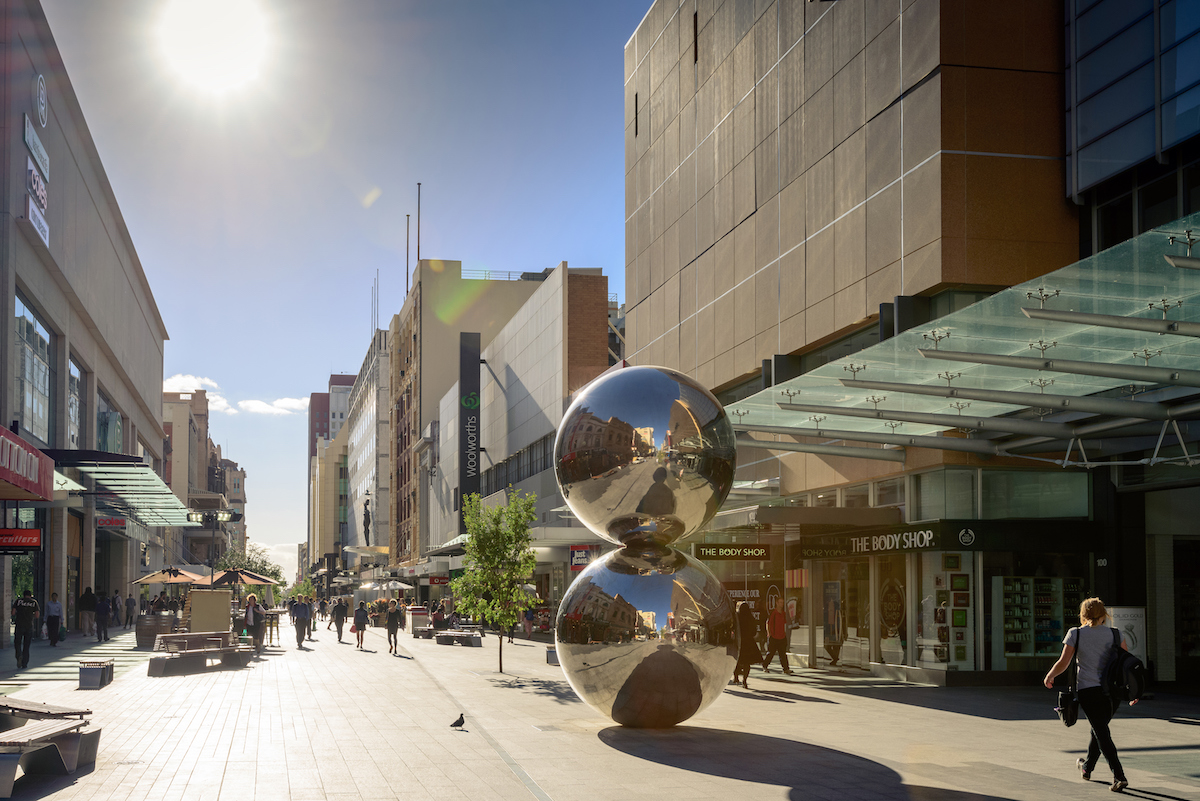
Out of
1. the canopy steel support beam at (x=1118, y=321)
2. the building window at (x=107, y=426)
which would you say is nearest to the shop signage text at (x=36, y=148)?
the building window at (x=107, y=426)

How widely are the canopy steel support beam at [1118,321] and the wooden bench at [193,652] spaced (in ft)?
57.3

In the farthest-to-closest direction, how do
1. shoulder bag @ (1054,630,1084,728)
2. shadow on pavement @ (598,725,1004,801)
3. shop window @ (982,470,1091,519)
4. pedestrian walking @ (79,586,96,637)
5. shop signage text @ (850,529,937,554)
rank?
1. pedestrian walking @ (79,586,96,637)
2. shop window @ (982,470,1091,519)
3. shop signage text @ (850,529,937,554)
4. shoulder bag @ (1054,630,1084,728)
5. shadow on pavement @ (598,725,1004,801)

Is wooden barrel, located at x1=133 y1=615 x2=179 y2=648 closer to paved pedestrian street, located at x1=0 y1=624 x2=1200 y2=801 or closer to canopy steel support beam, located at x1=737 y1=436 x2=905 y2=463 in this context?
paved pedestrian street, located at x1=0 y1=624 x2=1200 y2=801

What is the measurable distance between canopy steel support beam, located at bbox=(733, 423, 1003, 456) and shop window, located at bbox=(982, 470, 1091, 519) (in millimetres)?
1362

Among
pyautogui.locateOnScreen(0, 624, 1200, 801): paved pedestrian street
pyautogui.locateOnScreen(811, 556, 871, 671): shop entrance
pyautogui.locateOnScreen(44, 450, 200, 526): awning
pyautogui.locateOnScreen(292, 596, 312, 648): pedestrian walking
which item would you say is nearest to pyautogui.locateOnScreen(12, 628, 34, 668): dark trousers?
pyautogui.locateOnScreen(0, 624, 1200, 801): paved pedestrian street

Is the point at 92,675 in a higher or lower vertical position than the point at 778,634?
lower

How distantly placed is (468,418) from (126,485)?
78.7 feet

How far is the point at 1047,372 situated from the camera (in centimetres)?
1560

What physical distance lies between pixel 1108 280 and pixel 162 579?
1413 inches

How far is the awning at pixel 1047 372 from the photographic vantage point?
11.2m

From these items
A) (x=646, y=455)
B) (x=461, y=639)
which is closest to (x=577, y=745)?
(x=646, y=455)

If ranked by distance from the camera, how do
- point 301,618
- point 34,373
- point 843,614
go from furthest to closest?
point 301,618 < point 34,373 < point 843,614

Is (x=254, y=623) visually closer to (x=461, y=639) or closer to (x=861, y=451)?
(x=461, y=639)

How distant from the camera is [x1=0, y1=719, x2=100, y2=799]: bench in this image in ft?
27.7
